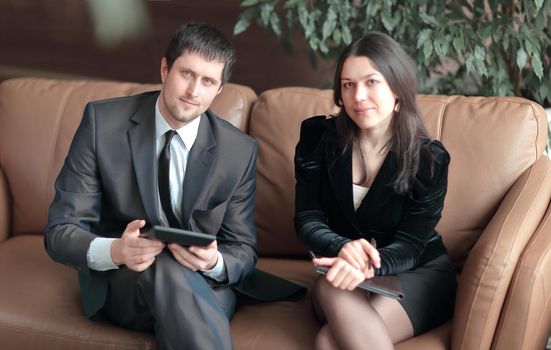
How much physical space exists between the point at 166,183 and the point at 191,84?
284mm

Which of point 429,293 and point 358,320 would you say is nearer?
point 358,320

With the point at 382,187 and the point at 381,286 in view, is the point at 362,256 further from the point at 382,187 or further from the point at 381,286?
the point at 382,187

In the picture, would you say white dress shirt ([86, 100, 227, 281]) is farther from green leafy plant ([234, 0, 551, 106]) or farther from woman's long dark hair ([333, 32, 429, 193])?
green leafy plant ([234, 0, 551, 106])

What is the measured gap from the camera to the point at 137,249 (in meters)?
1.94

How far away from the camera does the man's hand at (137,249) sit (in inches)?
76.0

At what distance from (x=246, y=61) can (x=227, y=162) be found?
1447mm

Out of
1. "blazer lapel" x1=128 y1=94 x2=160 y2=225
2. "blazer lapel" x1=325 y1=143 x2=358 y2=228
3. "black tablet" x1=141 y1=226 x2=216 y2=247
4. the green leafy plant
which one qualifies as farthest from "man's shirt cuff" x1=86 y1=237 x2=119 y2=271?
the green leafy plant

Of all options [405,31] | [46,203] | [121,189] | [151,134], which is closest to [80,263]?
[121,189]

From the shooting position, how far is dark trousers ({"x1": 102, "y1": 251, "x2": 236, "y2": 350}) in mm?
1928

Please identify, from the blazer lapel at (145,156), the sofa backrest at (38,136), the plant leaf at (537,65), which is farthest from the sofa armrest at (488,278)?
the sofa backrest at (38,136)

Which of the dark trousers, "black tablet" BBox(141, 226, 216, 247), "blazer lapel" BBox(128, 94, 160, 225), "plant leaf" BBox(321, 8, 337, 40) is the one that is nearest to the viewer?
Result: "black tablet" BBox(141, 226, 216, 247)

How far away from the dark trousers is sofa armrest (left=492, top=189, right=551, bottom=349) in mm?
672

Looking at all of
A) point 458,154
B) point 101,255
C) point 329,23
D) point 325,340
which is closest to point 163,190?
Result: point 101,255

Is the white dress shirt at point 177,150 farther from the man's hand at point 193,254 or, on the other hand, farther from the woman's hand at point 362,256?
the woman's hand at point 362,256
